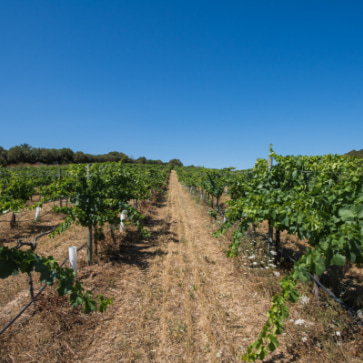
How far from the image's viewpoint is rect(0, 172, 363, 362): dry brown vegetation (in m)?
2.86

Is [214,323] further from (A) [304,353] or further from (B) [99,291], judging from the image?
(B) [99,291]

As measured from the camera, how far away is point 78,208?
4.64 metres

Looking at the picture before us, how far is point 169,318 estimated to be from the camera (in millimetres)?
3555

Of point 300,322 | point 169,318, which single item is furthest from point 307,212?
point 169,318

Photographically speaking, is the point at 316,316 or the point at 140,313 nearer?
the point at 316,316

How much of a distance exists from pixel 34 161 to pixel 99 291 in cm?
4670

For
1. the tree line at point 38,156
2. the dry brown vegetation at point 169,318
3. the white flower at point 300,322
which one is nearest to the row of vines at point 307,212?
the white flower at point 300,322

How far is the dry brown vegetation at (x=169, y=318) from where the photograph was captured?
2857 millimetres

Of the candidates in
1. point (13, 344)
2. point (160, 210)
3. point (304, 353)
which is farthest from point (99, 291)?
point (160, 210)

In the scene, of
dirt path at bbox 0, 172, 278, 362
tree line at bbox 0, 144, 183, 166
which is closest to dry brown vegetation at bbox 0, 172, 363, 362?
dirt path at bbox 0, 172, 278, 362

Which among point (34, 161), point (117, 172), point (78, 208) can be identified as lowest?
point (78, 208)

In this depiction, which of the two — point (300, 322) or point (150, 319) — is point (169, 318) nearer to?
point (150, 319)

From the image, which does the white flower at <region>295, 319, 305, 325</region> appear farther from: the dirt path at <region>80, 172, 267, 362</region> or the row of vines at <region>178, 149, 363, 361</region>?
the dirt path at <region>80, 172, 267, 362</region>

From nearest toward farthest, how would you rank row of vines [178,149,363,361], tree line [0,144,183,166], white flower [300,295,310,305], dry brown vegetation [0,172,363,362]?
row of vines [178,149,363,361], dry brown vegetation [0,172,363,362], white flower [300,295,310,305], tree line [0,144,183,166]
